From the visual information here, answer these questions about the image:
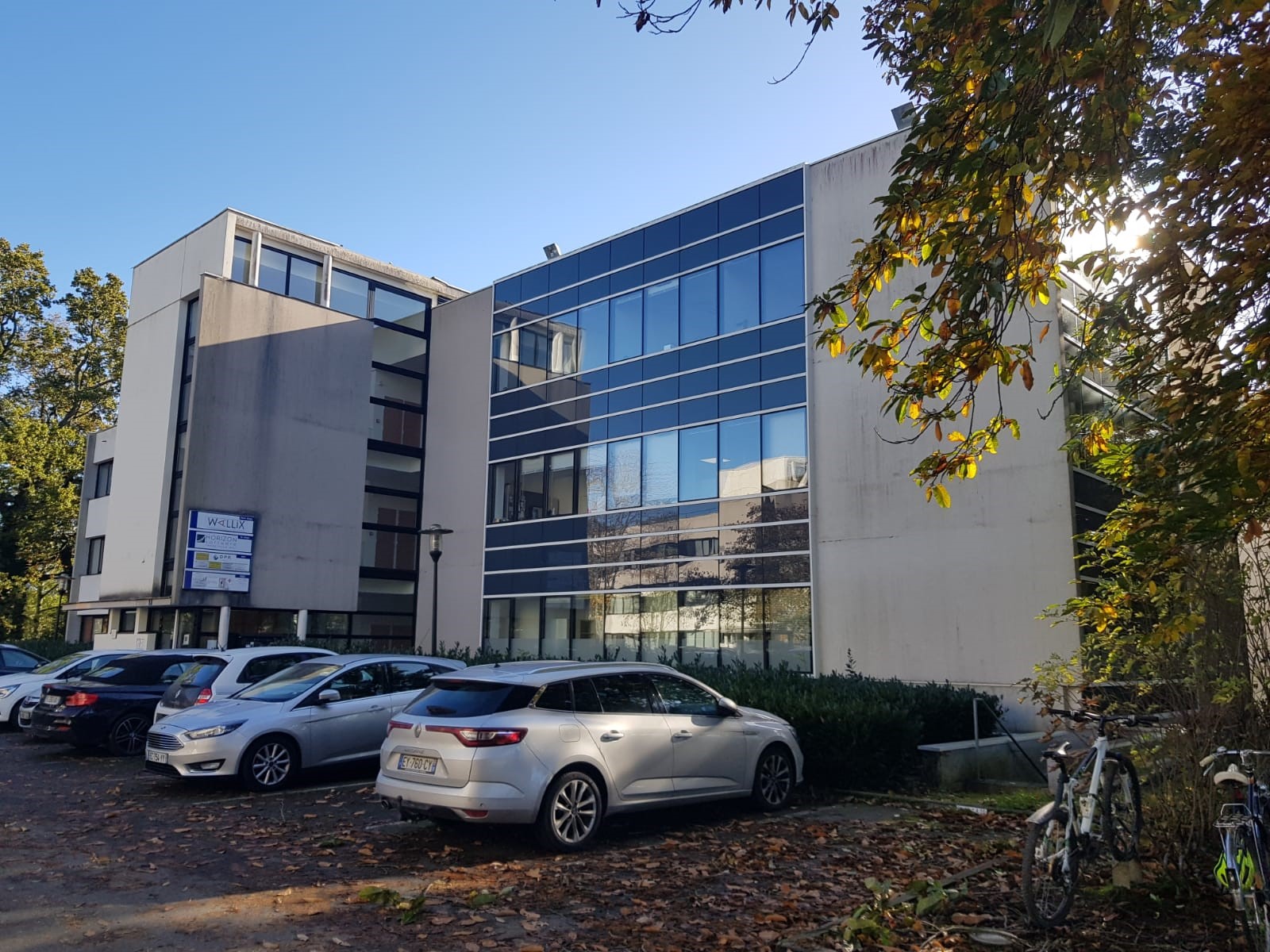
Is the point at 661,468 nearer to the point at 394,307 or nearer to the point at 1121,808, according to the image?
the point at 394,307

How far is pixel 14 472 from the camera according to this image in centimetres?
4000

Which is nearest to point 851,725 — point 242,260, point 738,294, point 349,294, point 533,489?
point 738,294

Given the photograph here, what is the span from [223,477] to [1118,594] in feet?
88.8

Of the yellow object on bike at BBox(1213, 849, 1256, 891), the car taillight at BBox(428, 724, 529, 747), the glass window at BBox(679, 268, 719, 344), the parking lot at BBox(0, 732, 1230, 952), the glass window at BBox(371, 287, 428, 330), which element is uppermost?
the glass window at BBox(371, 287, 428, 330)

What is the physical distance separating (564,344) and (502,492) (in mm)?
4836

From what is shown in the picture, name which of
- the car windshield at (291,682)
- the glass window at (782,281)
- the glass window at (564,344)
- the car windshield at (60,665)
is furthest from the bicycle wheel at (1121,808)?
the glass window at (564,344)

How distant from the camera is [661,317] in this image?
2492 cm

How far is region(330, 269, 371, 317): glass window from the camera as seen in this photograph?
3378 cm

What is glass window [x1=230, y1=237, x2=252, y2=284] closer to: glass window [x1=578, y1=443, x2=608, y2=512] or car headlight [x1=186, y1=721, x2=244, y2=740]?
glass window [x1=578, y1=443, x2=608, y2=512]

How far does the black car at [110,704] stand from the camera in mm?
14641

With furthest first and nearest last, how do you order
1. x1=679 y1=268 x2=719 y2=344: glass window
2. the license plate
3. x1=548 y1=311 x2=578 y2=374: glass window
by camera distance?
x1=548 y1=311 x2=578 y2=374: glass window
x1=679 y1=268 x2=719 y2=344: glass window
the license plate

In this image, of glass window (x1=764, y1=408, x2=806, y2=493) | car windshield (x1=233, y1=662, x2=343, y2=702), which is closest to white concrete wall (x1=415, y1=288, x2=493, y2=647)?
glass window (x1=764, y1=408, x2=806, y2=493)

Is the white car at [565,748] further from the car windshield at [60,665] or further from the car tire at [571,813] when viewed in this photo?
the car windshield at [60,665]

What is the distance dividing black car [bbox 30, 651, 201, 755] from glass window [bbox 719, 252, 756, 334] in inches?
539
